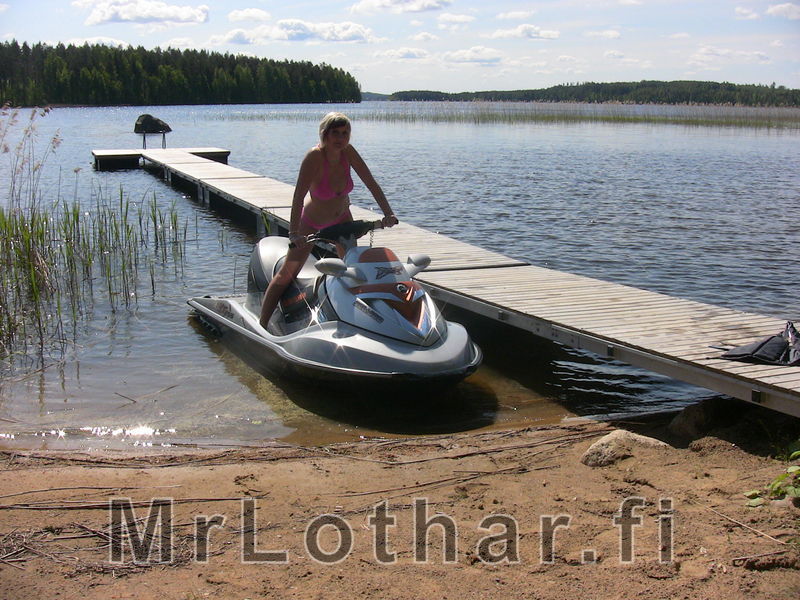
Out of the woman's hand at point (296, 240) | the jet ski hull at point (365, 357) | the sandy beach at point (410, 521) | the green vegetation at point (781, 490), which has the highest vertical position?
the woman's hand at point (296, 240)

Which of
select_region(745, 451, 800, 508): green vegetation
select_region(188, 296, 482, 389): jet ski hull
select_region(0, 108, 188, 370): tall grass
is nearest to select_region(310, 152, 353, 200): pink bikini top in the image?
select_region(188, 296, 482, 389): jet ski hull

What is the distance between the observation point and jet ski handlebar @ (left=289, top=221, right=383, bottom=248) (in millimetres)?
6555

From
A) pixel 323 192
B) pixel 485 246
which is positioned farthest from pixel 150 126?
pixel 323 192

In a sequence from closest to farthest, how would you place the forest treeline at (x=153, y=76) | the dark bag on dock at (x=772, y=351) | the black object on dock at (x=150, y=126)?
1. the dark bag on dock at (x=772, y=351)
2. the black object on dock at (x=150, y=126)
3. the forest treeline at (x=153, y=76)

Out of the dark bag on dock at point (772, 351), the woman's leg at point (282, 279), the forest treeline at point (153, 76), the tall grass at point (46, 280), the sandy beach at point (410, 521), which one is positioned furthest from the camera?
the forest treeline at point (153, 76)

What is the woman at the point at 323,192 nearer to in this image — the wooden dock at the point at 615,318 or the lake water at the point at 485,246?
the lake water at the point at 485,246

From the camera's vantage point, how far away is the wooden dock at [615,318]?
524 centimetres

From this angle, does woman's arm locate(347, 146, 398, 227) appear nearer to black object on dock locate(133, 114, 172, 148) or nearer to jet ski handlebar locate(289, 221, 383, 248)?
jet ski handlebar locate(289, 221, 383, 248)

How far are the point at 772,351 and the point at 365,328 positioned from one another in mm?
2825

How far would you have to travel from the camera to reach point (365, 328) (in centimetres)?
618

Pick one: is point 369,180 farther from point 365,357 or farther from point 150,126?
point 150,126

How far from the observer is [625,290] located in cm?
778

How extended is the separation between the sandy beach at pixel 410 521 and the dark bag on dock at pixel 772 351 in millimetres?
395

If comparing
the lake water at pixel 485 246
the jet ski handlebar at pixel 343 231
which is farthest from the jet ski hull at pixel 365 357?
the jet ski handlebar at pixel 343 231
